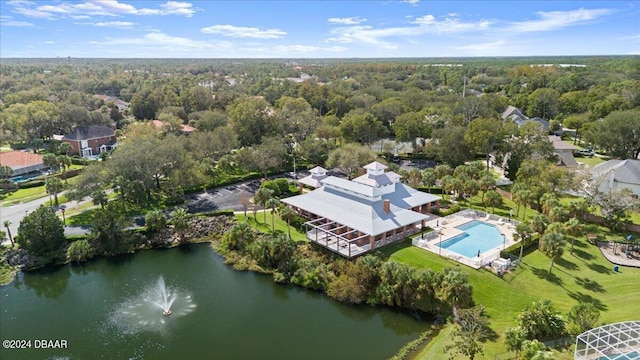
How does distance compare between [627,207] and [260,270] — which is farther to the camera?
[627,207]

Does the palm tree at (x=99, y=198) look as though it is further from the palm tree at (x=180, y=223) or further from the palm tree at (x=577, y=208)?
the palm tree at (x=577, y=208)

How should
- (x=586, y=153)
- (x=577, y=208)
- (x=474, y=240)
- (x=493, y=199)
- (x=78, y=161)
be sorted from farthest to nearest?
(x=586, y=153)
(x=78, y=161)
(x=493, y=199)
(x=474, y=240)
(x=577, y=208)

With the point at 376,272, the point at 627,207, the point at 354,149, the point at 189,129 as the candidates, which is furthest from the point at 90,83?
the point at 627,207

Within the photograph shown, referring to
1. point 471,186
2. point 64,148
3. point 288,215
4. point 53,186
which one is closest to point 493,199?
point 471,186

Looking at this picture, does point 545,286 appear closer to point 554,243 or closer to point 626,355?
point 554,243

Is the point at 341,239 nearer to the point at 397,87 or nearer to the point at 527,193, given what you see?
the point at 527,193
